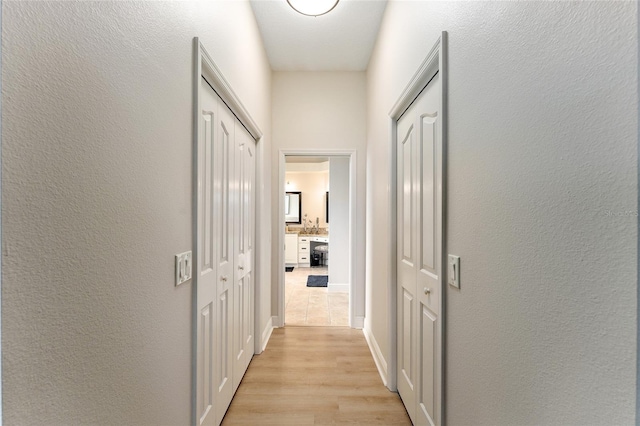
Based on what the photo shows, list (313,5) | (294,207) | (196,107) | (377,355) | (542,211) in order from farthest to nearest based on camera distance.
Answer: (294,207) → (377,355) → (313,5) → (196,107) → (542,211)

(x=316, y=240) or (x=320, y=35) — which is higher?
(x=320, y=35)

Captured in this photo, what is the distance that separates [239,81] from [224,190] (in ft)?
2.52

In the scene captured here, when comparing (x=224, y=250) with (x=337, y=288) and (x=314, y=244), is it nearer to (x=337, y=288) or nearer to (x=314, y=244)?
(x=337, y=288)

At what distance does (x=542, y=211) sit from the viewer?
2.18 ft

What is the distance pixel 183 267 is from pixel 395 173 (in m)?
1.52

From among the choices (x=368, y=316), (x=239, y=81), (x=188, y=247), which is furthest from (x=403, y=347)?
(x=239, y=81)

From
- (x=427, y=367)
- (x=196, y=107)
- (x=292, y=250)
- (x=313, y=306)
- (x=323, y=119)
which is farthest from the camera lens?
(x=292, y=250)

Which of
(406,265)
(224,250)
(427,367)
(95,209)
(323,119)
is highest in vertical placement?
(323,119)

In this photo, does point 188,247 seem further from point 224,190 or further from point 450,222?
point 450,222

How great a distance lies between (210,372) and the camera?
1.49 meters

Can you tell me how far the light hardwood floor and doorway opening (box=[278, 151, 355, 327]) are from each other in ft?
1.98

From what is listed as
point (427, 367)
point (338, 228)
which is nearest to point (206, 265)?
point (427, 367)

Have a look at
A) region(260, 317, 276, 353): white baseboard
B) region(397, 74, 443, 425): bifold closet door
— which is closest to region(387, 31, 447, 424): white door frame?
region(397, 74, 443, 425): bifold closet door

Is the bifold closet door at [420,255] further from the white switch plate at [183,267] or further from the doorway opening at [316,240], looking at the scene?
the doorway opening at [316,240]
